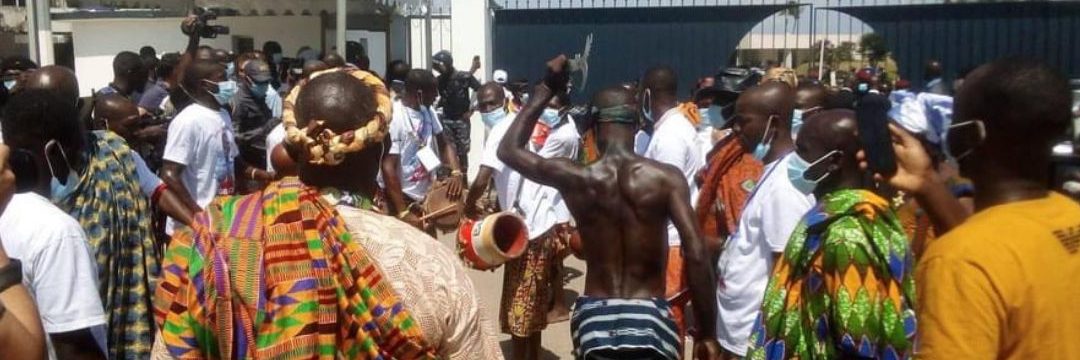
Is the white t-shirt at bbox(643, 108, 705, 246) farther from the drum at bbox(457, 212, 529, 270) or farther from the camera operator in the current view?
the drum at bbox(457, 212, 529, 270)

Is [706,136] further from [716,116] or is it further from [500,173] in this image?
[500,173]

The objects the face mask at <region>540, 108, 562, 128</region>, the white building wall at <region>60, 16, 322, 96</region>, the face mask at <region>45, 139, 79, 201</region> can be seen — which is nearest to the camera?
the face mask at <region>45, 139, 79, 201</region>

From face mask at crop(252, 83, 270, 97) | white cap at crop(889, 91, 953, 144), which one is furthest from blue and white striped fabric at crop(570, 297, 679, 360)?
face mask at crop(252, 83, 270, 97)

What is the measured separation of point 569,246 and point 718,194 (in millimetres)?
1462

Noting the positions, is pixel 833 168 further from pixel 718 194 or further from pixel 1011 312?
pixel 718 194

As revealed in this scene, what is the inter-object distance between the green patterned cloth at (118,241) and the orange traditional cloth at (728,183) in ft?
7.96

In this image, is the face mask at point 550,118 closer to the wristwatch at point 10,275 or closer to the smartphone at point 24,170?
→ the smartphone at point 24,170

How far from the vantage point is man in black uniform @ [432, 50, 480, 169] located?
39.7 ft

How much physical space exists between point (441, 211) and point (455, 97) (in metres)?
7.49

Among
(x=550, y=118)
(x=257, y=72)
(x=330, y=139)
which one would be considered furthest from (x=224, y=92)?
(x=330, y=139)

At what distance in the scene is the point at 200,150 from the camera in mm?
5750

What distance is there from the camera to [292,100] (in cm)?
255

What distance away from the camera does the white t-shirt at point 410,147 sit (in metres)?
7.33

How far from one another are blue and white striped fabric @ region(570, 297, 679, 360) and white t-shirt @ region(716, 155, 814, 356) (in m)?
0.24
